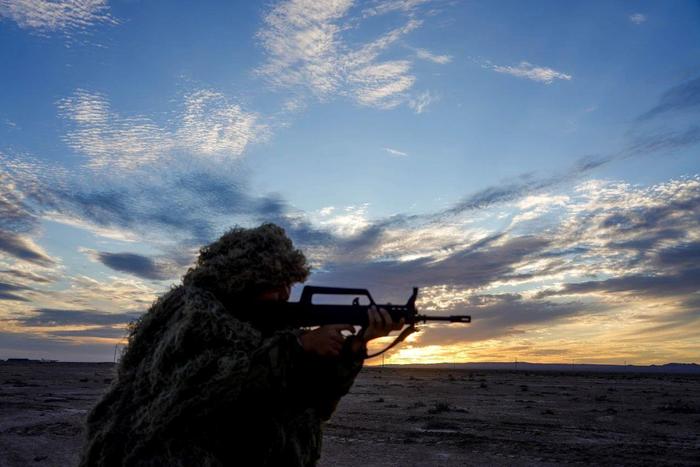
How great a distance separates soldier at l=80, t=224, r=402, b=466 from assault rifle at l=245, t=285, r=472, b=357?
0.41 feet

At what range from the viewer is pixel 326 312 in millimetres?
3607

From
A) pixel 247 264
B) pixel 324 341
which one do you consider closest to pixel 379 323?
pixel 324 341

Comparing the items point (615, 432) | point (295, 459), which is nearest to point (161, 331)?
point (295, 459)

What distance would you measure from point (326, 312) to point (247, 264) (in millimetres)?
737

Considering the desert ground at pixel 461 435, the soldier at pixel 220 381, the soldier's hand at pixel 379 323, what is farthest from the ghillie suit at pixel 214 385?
the desert ground at pixel 461 435

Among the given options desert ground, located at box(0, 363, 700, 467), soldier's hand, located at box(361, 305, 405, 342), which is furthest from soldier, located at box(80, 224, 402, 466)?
desert ground, located at box(0, 363, 700, 467)

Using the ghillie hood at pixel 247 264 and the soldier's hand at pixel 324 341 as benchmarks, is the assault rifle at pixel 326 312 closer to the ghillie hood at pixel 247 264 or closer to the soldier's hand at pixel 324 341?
the ghillie hood at pixel 247 264

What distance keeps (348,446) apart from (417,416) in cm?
734

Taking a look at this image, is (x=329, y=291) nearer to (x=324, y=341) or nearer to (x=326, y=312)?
(x=326, y=312)

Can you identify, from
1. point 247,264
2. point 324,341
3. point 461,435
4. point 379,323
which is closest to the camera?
point 324,341

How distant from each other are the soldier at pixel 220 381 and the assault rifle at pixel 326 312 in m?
0.12

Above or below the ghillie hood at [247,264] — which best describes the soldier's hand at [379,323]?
below

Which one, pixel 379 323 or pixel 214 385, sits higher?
pixel 379 323

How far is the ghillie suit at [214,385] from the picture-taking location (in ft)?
8.52
